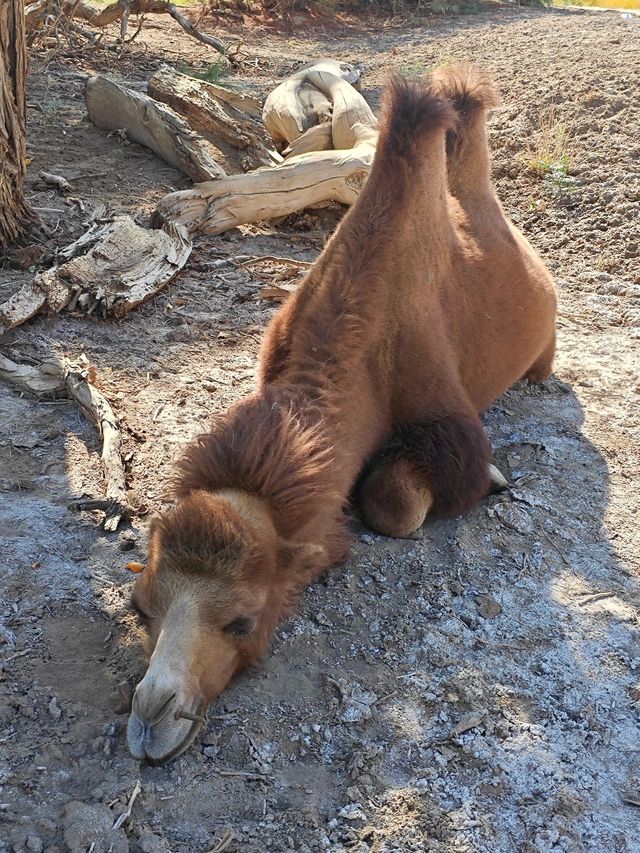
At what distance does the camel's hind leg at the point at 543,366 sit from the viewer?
19.1 ft

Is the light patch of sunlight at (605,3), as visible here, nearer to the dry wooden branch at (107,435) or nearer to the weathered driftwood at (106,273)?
the weathered driftwood at (106,273)

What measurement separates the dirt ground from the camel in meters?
0.21

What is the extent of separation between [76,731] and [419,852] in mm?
1205

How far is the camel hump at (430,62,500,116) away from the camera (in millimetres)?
5477

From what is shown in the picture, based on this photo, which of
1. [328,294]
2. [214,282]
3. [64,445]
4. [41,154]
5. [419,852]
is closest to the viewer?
[419,852]

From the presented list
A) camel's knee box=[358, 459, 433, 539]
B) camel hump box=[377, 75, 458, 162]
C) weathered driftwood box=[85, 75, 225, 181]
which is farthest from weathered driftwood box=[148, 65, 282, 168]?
camel's knee box=[358, 459, 433, 539]

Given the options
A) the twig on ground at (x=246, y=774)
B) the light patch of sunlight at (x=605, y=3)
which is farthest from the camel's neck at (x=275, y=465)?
the light patch of sunlight at (x=605, y=3)

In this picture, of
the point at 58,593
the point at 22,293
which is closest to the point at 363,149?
the point at 22,293

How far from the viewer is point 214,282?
21.4 feet

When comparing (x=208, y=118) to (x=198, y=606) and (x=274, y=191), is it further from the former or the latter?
(x=198, y=606)

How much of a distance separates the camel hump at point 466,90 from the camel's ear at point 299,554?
10.8 feet

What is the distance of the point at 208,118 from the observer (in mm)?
8336

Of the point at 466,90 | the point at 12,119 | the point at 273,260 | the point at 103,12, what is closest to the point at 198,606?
the point at 466,90

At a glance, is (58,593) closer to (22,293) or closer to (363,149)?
(22,293)
